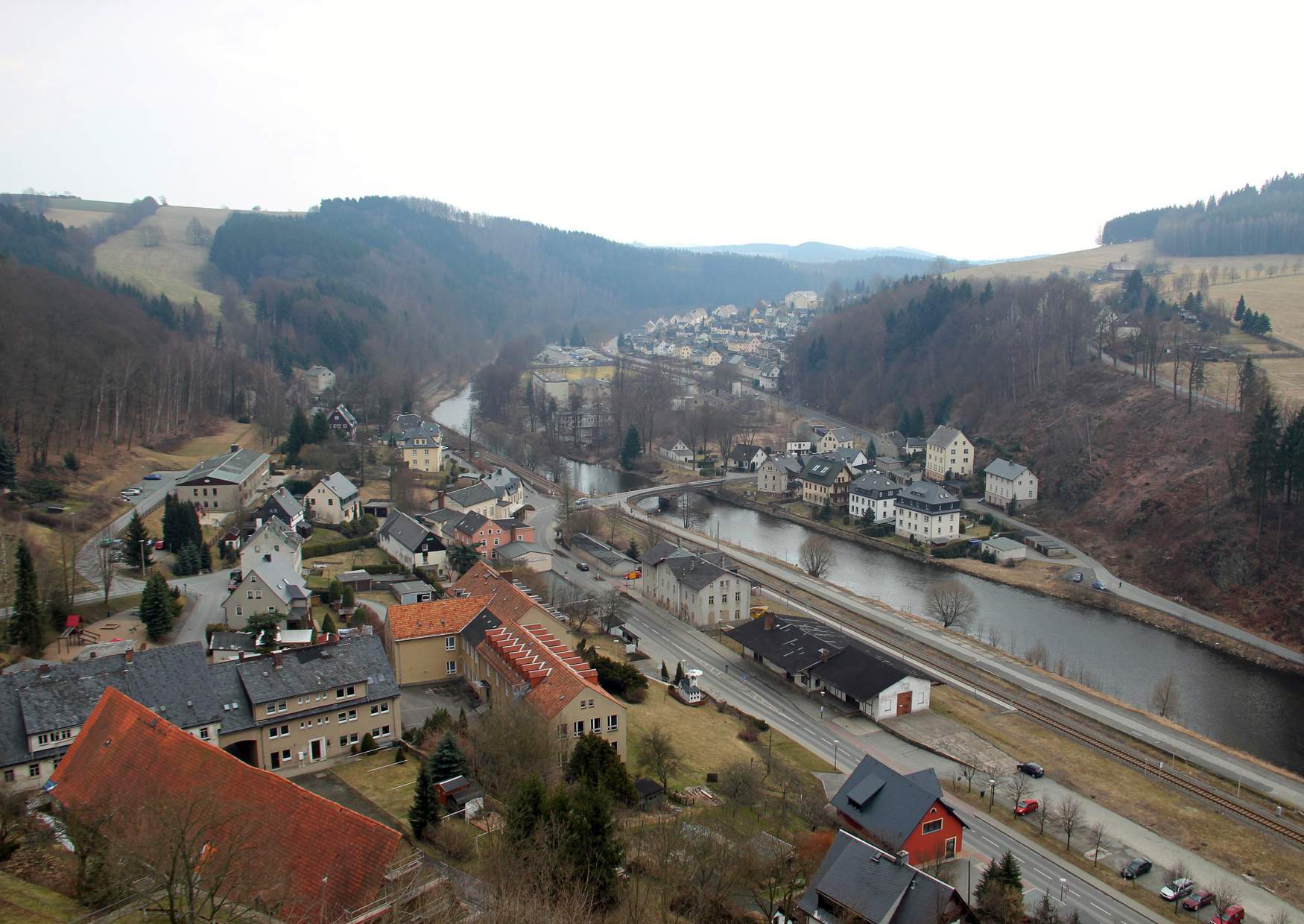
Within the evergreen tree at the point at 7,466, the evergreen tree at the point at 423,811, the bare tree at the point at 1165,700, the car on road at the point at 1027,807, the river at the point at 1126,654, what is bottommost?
the river at the point at 1126,654

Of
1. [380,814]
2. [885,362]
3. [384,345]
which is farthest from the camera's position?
[384,345]

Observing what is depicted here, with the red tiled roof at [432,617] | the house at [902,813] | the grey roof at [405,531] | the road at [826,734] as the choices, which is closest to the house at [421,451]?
the grey roof at [405,531]

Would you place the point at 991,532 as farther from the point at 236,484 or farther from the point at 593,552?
the point at 236,484

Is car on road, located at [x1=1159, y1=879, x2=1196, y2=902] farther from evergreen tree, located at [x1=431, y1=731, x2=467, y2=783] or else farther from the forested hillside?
the forested hillside

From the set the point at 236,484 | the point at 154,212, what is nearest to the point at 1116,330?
the point at 236,484

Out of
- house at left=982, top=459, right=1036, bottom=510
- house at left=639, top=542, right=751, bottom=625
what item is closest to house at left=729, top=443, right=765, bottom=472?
house at left=982, top=459, right=1036, bottom=510

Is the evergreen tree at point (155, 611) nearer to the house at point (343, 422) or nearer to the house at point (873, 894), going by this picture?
the house at point (873, 894)

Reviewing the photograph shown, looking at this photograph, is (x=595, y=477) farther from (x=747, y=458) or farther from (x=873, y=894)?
(x=873, y=894)
